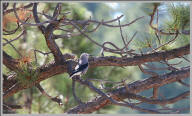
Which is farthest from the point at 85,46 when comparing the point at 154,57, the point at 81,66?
the point at 154,57

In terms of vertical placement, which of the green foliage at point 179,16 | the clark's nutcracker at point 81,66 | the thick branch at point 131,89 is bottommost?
the thick branch at point 131,89

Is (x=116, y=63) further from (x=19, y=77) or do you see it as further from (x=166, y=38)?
(x=19, y=77)

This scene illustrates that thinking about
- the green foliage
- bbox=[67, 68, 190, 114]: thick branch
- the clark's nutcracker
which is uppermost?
the green foliage

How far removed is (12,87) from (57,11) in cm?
61

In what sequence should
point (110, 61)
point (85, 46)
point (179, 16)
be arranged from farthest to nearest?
point (85, 46), point (110, 61), point (179, 16)

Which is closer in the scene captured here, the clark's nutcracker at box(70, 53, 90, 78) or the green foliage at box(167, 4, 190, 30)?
the green foliage at box(167, 4, 190, 30)

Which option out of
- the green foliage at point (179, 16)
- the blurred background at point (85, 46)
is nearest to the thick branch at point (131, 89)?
the blurred background at point (85, 46)

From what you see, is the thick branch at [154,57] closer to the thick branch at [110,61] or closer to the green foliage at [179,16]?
the thick branch at [110,61]

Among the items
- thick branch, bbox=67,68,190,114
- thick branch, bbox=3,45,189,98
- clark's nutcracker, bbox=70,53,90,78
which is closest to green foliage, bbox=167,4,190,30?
thick branch, bbox=3,45,189,98

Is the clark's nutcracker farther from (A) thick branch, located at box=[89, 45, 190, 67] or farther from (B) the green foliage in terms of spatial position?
(B) the green foliage

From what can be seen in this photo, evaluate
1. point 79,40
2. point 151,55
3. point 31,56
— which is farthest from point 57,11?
point 79,40

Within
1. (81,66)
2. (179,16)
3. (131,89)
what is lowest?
(131,89)

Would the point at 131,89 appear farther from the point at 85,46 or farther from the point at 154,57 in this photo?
the point at 85,46

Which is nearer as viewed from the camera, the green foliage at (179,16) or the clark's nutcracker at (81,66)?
the green foliage at (179,16)
